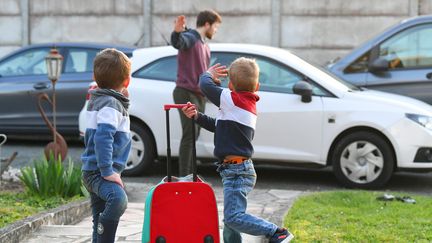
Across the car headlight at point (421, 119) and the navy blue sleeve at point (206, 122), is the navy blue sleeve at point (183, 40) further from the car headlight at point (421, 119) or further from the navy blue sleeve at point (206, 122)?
the navy blue sleeve at point (206, 122)

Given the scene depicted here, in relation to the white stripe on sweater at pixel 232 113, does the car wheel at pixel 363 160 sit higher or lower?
lower

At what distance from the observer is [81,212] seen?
6176mm

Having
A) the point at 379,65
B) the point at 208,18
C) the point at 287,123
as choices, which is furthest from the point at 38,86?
the point at 379,65

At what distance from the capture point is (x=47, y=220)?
5598 millimetres

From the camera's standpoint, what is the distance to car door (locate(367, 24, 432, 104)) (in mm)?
9195

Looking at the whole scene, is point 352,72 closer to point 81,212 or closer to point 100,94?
point 81,212

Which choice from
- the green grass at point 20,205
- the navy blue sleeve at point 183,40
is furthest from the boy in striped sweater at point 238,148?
the navy blue sleeve at point 183,40

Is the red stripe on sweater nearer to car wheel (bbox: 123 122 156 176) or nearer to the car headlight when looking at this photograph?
the car headlight

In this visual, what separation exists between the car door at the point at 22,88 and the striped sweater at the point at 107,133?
21.5 feet

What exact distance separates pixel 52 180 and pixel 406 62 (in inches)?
191

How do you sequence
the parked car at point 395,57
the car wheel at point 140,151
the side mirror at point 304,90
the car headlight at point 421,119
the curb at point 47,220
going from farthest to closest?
the parked car at point 395,57, the car wheel at point 140,151, the side mirror at point 304,90, the car headlight at point 421,119, the curb at point 47,220

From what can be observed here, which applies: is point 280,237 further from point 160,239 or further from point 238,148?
point 160,239

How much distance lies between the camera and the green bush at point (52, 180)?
21.2 feet

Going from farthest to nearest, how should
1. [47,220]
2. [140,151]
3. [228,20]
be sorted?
[228,20], [140,151], [47,220]
